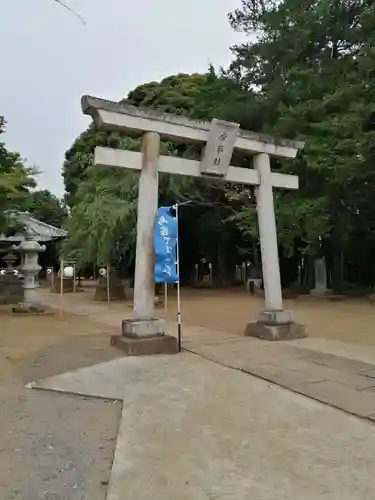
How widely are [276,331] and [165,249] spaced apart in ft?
7.87

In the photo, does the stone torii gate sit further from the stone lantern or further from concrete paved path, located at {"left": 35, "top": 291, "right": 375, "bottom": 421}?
the stone lantern

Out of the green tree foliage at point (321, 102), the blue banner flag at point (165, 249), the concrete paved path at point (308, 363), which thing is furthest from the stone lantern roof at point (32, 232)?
the concrete paved path at point (308, 363)

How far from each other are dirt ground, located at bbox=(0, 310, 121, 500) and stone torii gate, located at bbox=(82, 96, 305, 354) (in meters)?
0.77

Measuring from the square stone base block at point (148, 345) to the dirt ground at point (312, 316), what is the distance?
2.22 m

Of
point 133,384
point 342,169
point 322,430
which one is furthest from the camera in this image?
point 342,169

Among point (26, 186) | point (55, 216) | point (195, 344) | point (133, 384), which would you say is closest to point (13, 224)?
point (26, 186)

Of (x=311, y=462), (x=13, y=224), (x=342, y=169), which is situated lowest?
(x=311, y=462)

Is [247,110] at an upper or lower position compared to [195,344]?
upper

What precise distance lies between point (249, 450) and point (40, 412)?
1.96 m

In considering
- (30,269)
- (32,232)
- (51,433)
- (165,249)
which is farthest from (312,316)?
(32,232)

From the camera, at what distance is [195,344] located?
7617 mm

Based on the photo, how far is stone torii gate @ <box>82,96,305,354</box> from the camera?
690cm

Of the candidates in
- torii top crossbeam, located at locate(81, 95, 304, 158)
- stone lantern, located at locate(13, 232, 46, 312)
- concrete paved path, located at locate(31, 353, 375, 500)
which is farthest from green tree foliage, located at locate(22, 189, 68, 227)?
concrete paved path, located at locate(31, 353, 375, 500)

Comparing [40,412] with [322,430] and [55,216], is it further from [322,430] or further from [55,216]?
[55,216]
